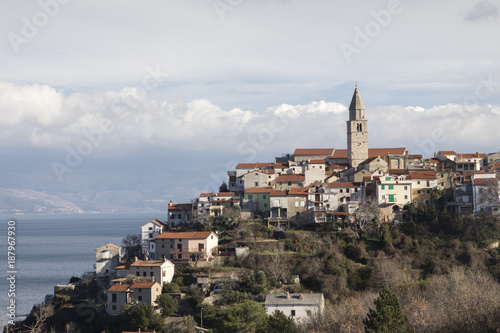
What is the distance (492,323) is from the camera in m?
28.2

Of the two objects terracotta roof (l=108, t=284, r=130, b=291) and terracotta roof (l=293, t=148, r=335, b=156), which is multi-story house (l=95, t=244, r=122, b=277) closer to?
terracotta roof (l=108, t=284, r=130, b=291)

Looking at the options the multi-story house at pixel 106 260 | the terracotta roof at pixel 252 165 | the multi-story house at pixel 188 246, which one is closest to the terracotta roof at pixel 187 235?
the multi-story house at pixel 188 246

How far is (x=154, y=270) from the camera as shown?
47594mm

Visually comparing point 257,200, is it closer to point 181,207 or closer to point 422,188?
point 181,207

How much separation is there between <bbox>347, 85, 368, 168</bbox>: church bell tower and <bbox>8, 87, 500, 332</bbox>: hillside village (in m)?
2.90

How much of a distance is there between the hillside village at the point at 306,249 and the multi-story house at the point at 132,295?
3.3 inches

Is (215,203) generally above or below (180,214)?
above

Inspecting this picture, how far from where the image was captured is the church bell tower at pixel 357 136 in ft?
222

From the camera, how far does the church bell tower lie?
67.8 m

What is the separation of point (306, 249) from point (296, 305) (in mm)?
10581

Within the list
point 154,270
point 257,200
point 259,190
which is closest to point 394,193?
point 259,190

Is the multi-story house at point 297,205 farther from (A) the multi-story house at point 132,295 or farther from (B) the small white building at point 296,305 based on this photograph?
(A) the multi-story house at point 132,295

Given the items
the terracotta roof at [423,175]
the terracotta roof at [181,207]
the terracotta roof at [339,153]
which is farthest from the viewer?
the terracotta roof at [339,153]

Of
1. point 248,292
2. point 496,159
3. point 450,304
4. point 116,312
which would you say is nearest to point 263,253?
point 248,292
